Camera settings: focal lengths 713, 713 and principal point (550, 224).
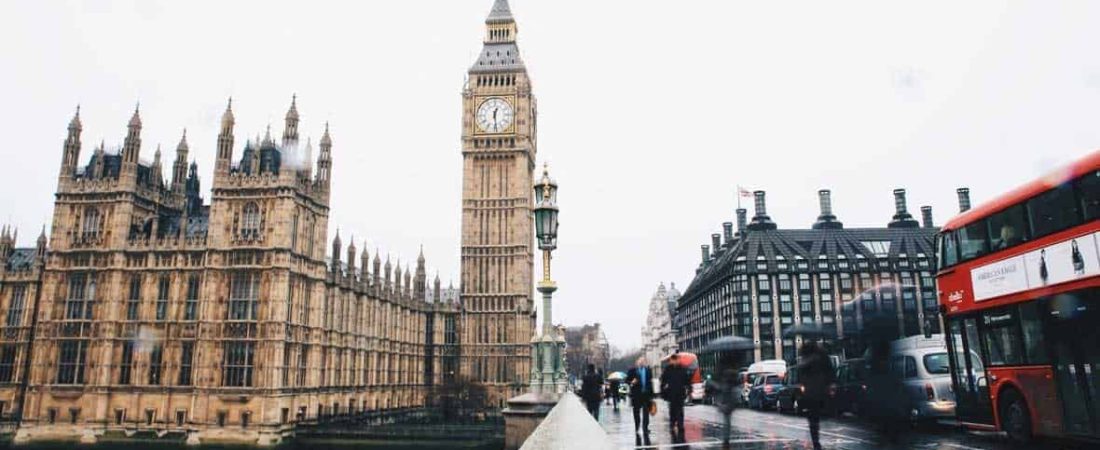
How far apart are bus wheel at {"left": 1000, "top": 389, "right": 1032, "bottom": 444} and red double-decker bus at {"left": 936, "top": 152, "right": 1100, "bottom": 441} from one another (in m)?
0.02

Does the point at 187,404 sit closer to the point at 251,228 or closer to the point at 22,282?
the point at 251,228

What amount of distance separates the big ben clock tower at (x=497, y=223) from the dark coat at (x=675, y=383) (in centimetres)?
6136

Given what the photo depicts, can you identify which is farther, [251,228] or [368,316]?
[368,316]

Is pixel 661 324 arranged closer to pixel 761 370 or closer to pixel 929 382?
pixel 761 370

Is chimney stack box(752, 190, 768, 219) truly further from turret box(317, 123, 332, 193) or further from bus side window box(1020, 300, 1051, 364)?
bus side window box(1020, 300, 1051, 364)

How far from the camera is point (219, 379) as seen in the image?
4769 cm

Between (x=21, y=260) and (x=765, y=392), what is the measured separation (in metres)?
60.2

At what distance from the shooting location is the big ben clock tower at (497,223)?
251 ft

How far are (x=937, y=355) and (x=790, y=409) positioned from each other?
29.5ft

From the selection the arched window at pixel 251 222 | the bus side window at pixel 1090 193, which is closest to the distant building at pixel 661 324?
the arched window at pixel 251 222

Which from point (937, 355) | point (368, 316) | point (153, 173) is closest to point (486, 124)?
point (368, 316)

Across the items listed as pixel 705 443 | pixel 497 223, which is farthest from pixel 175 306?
pixel 705 443

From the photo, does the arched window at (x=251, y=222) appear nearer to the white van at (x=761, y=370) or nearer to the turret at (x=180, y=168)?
the turret at (x=180, y=168)

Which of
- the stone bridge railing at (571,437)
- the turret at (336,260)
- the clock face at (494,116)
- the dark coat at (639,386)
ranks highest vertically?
the clock face at (494,116)
